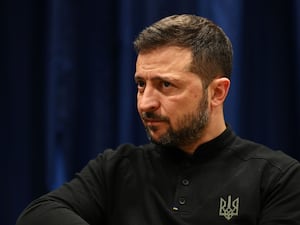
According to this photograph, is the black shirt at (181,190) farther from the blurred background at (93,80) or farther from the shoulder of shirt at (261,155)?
the blurred background at (93,80)

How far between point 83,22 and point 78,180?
0.73 m

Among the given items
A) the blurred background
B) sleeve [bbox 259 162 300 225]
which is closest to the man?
sleeve [bbox 259 162 300 225]

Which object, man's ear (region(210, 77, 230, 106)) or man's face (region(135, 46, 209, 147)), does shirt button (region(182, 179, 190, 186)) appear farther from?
man's ear (region(210, 77, 230, 106))

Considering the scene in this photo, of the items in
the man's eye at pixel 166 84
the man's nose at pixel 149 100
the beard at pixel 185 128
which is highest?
the man's eye at pixel 166 84

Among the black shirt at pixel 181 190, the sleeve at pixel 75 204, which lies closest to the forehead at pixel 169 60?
the black shirt at pixel 181 190

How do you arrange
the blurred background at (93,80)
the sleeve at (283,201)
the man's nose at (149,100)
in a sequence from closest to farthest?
1. the sleeve at (283,201)
2. the man's nose at (149,100)
3. the blurred background at (93,80)

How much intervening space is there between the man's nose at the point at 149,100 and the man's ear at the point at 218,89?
163 mm

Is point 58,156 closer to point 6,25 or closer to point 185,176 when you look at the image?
Answer: point 6,25

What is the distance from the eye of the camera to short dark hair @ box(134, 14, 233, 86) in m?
1.32

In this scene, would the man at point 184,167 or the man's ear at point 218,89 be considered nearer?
the man at point 184,167

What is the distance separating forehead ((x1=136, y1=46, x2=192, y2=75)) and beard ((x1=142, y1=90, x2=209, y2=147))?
100 millimetres

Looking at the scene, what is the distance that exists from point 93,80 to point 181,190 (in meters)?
0.72

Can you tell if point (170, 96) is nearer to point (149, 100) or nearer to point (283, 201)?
point (149, 100)

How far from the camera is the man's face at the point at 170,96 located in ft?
4.29
